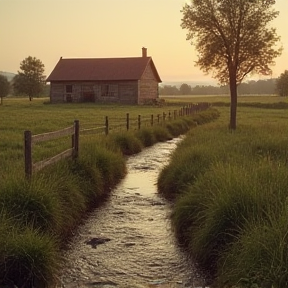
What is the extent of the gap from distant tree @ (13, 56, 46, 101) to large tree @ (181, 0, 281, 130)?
212 feet

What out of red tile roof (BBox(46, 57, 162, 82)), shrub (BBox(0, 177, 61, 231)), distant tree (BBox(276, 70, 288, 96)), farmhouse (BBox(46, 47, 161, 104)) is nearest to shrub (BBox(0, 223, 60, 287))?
shrub (BBox(0, 177, 61, 231))

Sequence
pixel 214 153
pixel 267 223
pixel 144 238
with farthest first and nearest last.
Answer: pixel 214 153 → pixel 144 238 → pixel 267 223

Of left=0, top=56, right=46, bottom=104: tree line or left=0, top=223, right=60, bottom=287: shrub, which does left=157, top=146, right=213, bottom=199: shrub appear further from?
left=0, top=56, right=46, bottom=104: tree line

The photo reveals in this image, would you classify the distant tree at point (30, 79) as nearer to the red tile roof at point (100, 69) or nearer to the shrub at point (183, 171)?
the red tile roof at point (100, 69)

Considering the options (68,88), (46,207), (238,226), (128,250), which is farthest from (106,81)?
(238,226)

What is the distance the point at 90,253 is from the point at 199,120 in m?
29.3

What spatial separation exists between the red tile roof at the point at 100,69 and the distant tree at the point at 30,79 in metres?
22.5

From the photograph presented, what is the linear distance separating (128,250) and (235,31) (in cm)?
2198

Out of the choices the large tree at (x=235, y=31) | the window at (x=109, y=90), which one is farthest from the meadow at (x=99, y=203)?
the window at (x=109, y=90)

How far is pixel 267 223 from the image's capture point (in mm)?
6012

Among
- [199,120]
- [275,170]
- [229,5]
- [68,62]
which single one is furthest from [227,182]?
[68,62]

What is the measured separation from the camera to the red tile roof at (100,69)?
6088 centimetres

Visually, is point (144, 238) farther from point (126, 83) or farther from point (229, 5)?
point (126, 83)

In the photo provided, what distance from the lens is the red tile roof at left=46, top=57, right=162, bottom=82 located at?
200ft
